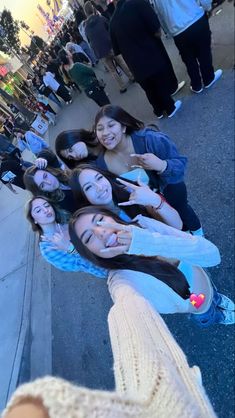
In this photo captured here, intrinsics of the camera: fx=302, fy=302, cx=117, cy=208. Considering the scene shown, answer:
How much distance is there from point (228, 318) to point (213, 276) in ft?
1.52

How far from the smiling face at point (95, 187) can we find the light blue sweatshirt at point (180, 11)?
2.75 m

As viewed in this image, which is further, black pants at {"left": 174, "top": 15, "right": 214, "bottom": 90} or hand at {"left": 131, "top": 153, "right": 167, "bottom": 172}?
black pants at {"left": 174, "top": 15, "right": 214, "bottom": 90}

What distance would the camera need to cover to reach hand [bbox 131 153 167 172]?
69.2 inches

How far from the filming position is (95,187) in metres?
1.60

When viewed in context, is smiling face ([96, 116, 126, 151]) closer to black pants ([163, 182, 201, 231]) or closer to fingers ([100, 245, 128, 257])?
black pants ([163, 182, 201, 231])

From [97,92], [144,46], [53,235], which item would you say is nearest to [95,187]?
[53,235]

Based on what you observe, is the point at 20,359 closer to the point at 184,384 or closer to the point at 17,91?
the point at 184,384

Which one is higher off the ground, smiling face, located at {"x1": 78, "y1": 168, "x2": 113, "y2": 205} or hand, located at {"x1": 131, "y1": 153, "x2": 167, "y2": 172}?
smiling face, located at {"x1": 78, "y1": 168, "x2": 113, "y2": 205}

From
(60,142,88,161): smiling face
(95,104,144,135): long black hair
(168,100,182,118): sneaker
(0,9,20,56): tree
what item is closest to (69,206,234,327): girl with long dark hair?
(95,104,144,135): long black hair

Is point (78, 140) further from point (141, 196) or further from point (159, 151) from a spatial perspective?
point (141, 196)

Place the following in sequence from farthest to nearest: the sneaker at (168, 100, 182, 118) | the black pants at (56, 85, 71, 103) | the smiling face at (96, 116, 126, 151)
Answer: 1. the black pants at (56, 85, 71, 103)
2. the sneaker at (168, 100, 182, 118)
3. the smiling face at (96, 116, 126, 151)

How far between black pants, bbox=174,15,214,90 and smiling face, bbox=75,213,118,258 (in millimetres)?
3099

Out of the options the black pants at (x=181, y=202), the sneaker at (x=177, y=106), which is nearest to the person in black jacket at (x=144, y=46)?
the sneaker at (x=177, y=106)

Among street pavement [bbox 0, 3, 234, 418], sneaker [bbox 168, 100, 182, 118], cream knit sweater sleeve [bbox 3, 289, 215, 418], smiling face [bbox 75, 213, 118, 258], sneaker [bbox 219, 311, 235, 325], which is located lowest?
sneaker [bbox 168, 100, 182, 118]
